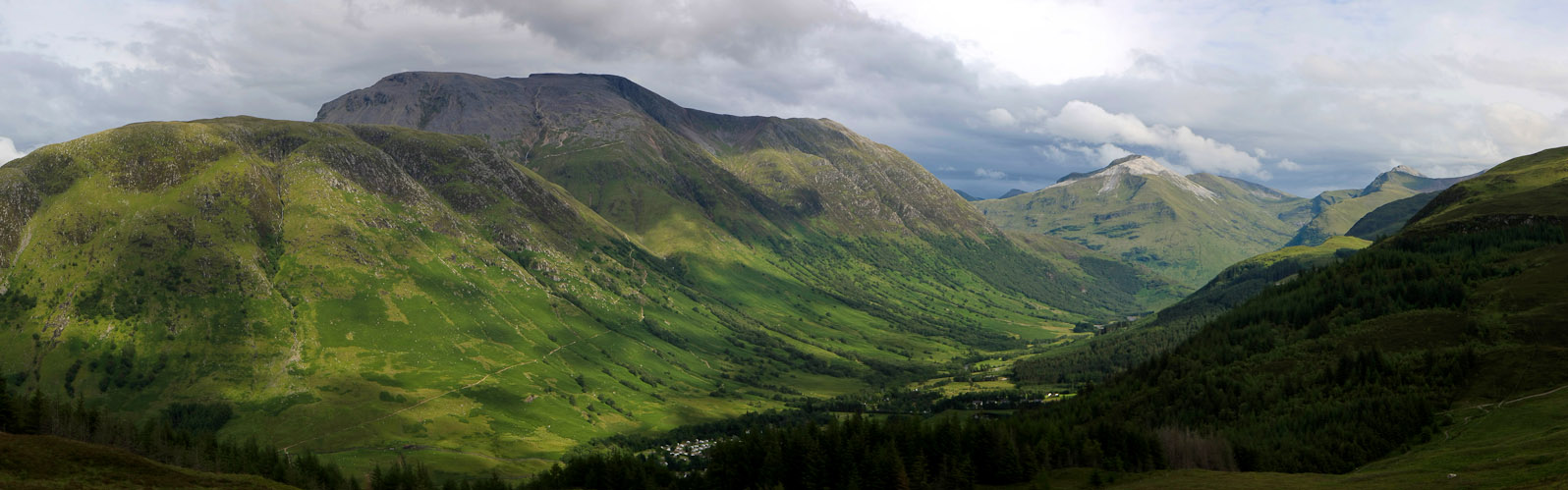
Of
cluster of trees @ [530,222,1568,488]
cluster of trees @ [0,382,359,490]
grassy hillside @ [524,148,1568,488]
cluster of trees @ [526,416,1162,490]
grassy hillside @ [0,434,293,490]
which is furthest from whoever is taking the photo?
cluster of trees @ [0,382,359,490]

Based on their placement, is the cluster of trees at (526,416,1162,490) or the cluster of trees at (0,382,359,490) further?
the cluster of trees at (0,382,359,490)

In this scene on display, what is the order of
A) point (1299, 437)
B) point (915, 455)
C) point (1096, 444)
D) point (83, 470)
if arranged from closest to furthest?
1. point (83, 470)
2. point (915, 455)
3. point (1096, 444)
4. point (1299, 437)

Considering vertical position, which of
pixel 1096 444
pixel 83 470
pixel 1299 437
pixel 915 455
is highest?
pixel 83 470

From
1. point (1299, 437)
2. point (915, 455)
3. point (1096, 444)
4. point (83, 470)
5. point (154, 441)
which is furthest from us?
point (154, 441)

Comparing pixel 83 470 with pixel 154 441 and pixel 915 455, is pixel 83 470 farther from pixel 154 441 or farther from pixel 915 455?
pixel 915 455

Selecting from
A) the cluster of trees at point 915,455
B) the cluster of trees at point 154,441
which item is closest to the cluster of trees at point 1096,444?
the cluster of trees at point 915,455

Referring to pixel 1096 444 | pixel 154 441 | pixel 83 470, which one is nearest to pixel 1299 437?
pixel 1096 444

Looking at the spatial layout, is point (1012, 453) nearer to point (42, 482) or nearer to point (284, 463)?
point (42, 482)

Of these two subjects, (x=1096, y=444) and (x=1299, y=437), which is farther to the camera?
(x=1299, y=437)

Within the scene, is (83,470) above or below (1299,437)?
above

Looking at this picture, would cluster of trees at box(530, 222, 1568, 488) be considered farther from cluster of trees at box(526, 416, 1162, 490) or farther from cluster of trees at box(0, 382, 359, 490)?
cluster of trees at box(0, 382, 359, 490)

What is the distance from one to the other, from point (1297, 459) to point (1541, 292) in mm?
97544

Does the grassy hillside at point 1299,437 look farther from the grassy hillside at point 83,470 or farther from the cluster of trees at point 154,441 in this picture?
the grassy hillside at point 83,470

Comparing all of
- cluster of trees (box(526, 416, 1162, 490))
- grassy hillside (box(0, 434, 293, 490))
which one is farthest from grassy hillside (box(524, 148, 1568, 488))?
grassy hillside (box(0, 434, 293, 490))
